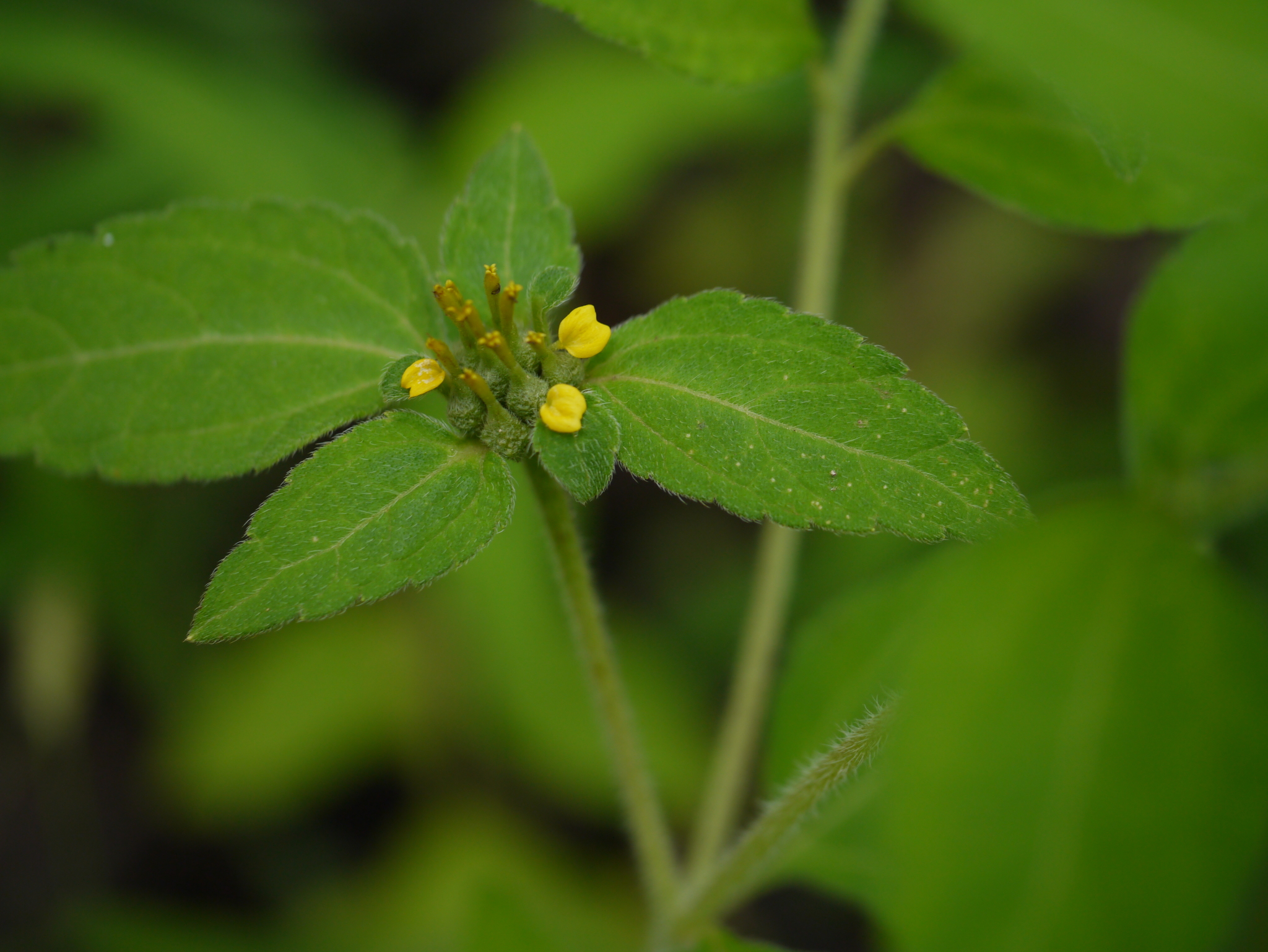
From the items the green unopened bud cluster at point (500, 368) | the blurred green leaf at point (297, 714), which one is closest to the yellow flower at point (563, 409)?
the green unopened bud cluster at point (500, 368)

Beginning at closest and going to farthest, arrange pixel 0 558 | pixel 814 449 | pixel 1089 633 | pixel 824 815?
1. pixel 814 449
2. pixel 1089 633
3. pixel 824 815
4. pixel 0 558

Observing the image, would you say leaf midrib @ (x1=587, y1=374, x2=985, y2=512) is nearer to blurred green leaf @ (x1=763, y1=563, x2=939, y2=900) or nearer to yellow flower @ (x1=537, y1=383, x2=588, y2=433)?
yellow flower @ (x1=537, y1=383, x2=588, y2=433)

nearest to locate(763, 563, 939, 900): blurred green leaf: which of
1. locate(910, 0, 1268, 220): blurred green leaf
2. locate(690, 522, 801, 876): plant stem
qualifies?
locate(690, 522, 801, 876): plant stem

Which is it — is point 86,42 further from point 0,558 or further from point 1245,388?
point 1245,388

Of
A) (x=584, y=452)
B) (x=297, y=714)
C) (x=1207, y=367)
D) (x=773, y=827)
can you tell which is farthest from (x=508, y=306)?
(x=297, y=714)

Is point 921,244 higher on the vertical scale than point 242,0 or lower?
lower

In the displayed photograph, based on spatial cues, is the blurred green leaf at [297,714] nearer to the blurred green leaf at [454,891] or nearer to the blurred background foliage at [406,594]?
the blurred background foliage at [406,594]

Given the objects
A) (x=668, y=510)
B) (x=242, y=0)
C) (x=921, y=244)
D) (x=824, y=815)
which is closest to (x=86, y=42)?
(x=242, y=0)

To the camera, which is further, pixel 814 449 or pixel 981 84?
pixel 981 84
